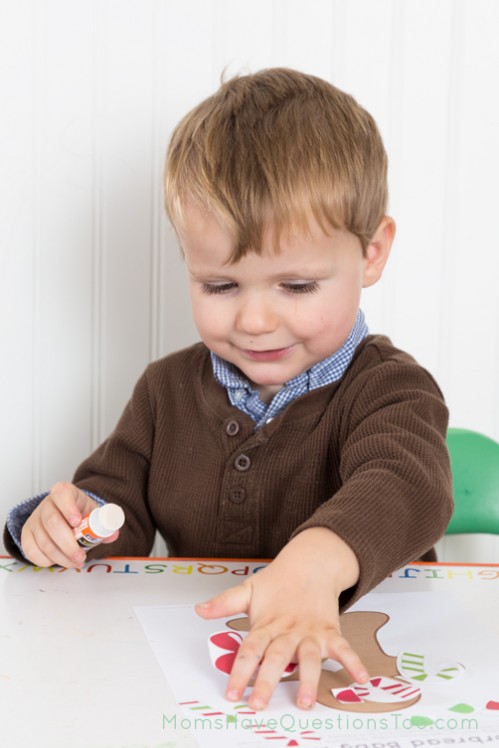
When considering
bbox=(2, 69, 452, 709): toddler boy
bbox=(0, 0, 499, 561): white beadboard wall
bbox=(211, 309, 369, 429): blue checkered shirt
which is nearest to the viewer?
bbox=(2, 69, 452, 709): toddler boy

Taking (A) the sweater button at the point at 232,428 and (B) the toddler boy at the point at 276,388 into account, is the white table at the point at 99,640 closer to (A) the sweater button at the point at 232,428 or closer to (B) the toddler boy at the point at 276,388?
(B) the toddler boy at the point at 276,388

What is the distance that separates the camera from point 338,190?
908mm

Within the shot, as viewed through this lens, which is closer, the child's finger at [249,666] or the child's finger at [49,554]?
the child's finger at [249,666]

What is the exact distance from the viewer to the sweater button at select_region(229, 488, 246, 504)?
3.28 ft

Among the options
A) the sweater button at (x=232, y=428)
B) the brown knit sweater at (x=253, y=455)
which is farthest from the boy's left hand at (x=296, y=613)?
the sweater button at (x=232, y=428)

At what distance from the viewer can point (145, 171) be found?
1360mm

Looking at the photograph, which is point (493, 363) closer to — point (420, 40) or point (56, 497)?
point (420, 40)

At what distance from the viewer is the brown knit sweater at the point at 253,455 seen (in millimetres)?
836

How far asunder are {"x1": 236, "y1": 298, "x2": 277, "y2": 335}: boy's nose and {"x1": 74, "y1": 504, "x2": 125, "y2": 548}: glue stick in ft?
0.70

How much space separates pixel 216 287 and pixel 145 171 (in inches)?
18.9

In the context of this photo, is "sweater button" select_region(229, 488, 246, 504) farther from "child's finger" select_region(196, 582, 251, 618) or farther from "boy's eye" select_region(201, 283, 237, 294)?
"child's finger" select_region(196, 582, 251, 618)

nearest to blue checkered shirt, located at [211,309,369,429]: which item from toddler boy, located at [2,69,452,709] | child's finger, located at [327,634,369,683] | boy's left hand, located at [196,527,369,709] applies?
toddler boy, located at [2,69,452,709]

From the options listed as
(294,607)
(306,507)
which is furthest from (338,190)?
(294,607)

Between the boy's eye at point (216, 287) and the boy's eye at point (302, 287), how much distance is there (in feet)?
0.16
